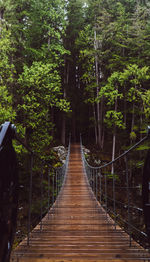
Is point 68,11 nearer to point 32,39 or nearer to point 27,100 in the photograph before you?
point 32,39

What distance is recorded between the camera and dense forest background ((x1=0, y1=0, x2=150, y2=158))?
739 centimetres

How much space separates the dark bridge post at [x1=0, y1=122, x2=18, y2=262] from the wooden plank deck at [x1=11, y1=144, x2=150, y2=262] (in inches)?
26.2

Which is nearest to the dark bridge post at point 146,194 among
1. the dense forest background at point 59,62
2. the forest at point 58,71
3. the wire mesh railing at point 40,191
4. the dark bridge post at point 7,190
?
the dark bridge post at point 7,190

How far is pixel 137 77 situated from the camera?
967 centimetres

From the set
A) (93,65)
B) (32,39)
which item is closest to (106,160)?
(93,65)

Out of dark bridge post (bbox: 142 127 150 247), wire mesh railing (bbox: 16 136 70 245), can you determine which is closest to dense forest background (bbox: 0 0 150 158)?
wire mesh railing (bbox: 16 136 70 245)

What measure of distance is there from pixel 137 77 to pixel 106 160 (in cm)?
503

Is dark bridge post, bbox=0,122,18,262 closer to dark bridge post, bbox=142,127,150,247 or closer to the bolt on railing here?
dark bridge post, bbox=142,127,150,247

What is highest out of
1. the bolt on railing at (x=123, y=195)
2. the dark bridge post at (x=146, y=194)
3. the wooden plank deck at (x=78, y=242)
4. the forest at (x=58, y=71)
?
the forest at (x=58, y=71)

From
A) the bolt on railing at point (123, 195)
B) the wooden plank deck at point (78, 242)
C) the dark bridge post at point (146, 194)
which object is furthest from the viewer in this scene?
the bolt on railing at point (123, 195)

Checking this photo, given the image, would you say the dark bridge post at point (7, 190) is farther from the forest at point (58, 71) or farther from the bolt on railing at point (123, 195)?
the bolt on railing at point (123, 195)

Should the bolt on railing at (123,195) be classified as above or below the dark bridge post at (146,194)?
below

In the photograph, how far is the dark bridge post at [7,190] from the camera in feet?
3.17

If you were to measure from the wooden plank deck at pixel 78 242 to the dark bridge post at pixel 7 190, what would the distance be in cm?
66
